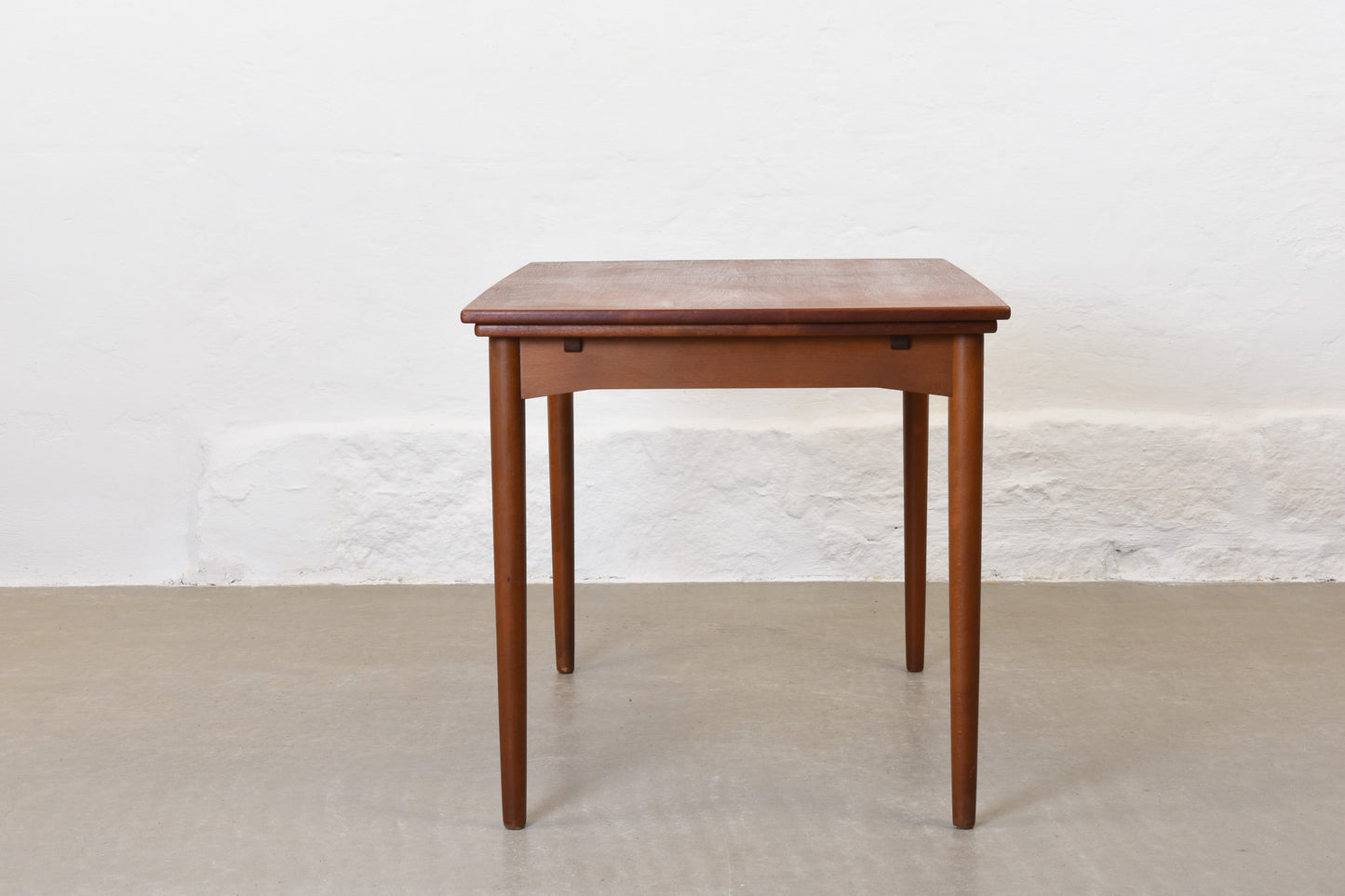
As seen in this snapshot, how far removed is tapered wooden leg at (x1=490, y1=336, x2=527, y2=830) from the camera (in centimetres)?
160

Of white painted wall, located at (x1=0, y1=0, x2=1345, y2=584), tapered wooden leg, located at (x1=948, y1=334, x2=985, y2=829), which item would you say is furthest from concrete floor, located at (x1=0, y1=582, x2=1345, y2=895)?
white painted wall, located at (x1=0, y1=0, x2=1345, y2=584)

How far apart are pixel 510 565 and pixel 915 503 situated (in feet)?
2.59

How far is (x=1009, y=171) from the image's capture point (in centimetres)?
270

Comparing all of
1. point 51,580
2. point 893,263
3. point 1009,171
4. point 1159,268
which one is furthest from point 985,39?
point 51,580

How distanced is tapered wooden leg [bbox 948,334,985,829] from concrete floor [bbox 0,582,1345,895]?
0.08 meters

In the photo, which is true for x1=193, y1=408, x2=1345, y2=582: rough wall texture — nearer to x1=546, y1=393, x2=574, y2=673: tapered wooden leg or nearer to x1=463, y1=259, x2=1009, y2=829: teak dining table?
x1=546, y1=393, x2=574, y2=673: tapered wooden leg

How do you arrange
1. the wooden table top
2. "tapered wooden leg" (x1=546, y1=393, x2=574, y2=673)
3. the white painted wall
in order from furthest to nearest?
the white painted wall < "tapered wooden leg" (x1=546, y1=393, x2=574, y2=673) < the wooden table top

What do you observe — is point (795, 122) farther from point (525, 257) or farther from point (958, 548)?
point (958, 548)

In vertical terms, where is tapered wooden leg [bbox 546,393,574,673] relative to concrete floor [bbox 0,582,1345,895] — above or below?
above

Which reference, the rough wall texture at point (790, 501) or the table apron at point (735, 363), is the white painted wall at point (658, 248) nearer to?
the rough wall texture at point (790, 501)

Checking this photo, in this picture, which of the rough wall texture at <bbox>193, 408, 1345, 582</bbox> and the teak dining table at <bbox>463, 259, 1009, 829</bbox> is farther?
the rough wall texture at <bbox>193, 408, 1345, 582</bbox>

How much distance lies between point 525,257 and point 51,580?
1264 millimetres

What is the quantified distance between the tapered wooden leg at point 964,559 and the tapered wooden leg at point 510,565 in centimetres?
53

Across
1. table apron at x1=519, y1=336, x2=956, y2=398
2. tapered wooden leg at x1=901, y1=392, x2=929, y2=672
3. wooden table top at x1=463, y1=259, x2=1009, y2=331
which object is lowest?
tapered wooden leg at x1=901, y1=392, x2=929, y2=672
